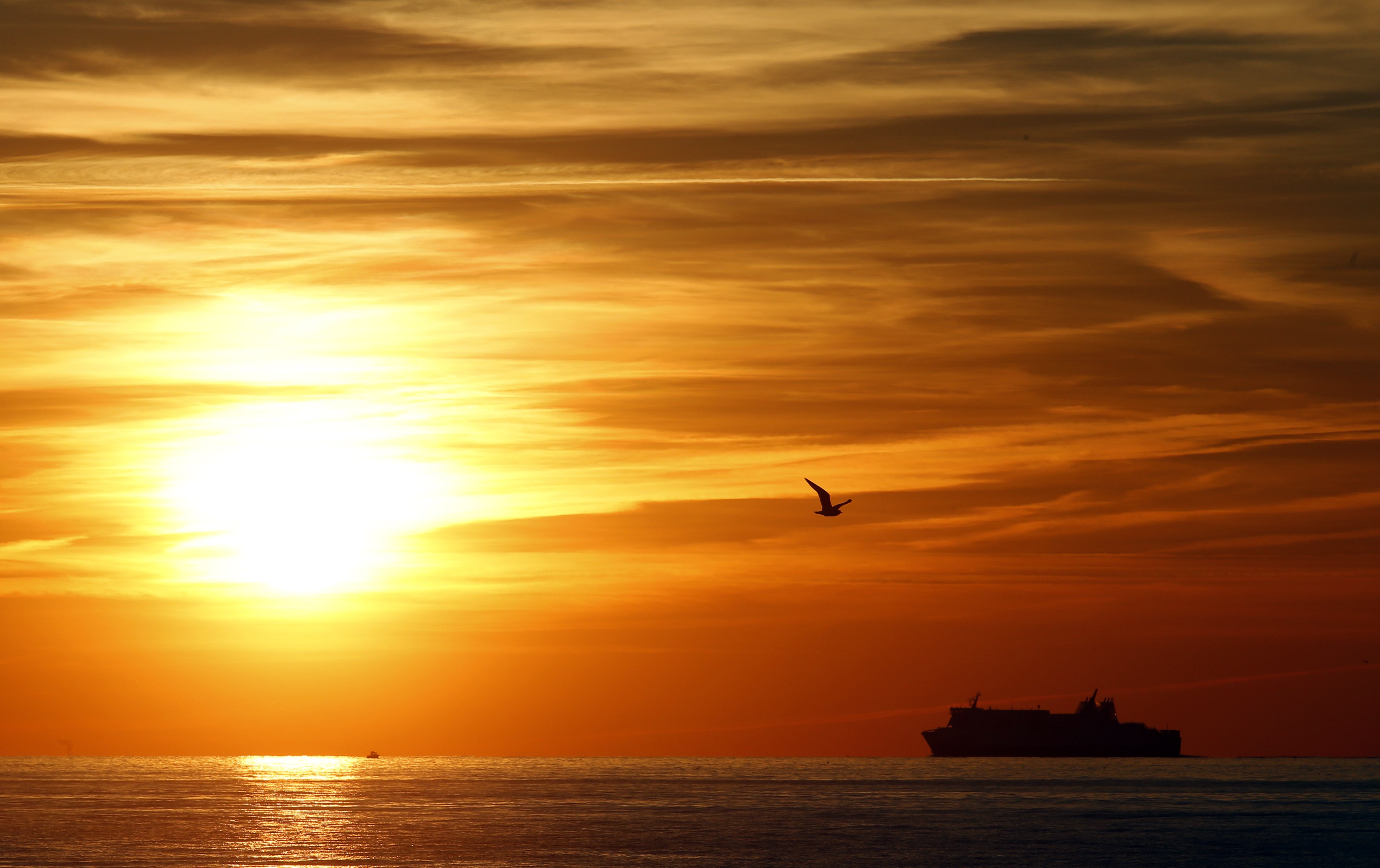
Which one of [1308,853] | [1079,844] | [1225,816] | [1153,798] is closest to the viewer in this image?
[1308,853]

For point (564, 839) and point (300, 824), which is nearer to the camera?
point (564, 839)

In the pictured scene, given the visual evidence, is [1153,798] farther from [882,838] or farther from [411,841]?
[411,841]

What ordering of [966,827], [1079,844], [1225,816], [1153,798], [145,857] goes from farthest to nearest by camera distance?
[1153,798] → [1225,816] → [966,827] → [1079,844] → [145,857]

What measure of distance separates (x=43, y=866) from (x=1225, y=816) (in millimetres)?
91514

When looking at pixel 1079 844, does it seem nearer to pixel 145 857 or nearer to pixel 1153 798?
pixel 145 857

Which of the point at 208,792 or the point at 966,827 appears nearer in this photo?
the point at 966,827

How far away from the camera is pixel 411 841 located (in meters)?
97.3

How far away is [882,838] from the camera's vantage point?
329ft

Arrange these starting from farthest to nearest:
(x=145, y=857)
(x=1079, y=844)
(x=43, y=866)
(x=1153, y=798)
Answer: (x=1153, y=798), (x=1079, y=844), (x=145, y=857), (x=43, y=866)

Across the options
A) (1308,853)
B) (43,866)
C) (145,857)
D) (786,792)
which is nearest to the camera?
(43,866)

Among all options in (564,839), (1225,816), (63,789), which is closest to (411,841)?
(564,839)

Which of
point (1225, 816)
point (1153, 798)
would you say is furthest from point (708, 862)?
point (1153, 798)

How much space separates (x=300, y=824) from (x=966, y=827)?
49.5 metres

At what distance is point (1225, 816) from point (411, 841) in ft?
225
